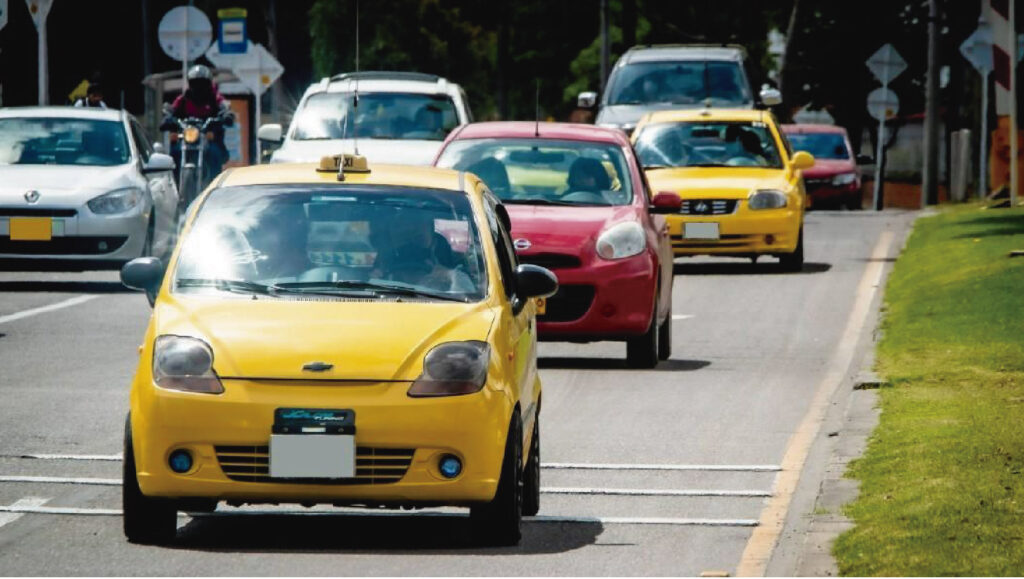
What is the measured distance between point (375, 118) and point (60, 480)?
50.4 ft

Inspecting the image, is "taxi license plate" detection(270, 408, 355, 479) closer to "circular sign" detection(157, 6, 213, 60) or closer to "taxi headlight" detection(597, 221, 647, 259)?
"taxi headlight" detection(597, 221, 647, 259)

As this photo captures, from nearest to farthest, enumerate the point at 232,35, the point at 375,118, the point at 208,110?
the point at 375,118, the point at 208,110, the point at 232,35

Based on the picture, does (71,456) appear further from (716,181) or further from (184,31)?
(184,31)

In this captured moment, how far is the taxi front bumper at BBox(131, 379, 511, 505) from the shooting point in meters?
9.17

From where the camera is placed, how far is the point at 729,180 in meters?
26.2

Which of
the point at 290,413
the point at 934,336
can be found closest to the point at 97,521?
the point at 290,413

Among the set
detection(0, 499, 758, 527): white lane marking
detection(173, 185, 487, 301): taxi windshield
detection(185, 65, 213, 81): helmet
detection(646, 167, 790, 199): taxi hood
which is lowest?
detection(646, 167, 790, 199): taxi hood

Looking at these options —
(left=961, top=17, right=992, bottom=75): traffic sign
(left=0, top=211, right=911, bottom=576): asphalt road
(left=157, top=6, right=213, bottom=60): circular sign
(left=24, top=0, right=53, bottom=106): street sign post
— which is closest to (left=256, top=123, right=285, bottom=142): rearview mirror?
(left=0, top=211, right=911, bottom=576): asphalt road

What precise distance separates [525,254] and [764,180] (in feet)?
31.4

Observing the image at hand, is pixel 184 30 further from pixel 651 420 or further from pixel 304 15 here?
pixel 304 15

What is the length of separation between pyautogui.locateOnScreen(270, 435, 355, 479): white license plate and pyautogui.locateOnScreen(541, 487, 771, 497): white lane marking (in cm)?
225

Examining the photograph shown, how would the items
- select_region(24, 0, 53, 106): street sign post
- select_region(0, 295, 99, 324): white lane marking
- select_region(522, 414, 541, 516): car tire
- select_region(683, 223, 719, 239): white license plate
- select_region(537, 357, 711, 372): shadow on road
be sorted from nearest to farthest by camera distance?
select_region(522, 414, 541, 516): car tire < select_region(537, 357, 711, 372): shadow on road < select_region(0, 295, 99, 324): white lane marking < select_region(683, 223, 719, 239): white license plate < select_region(24, 0, 53, 106): street sign post

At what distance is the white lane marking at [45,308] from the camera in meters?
20.0

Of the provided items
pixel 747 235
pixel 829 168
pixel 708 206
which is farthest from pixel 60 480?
pixel 829 168
